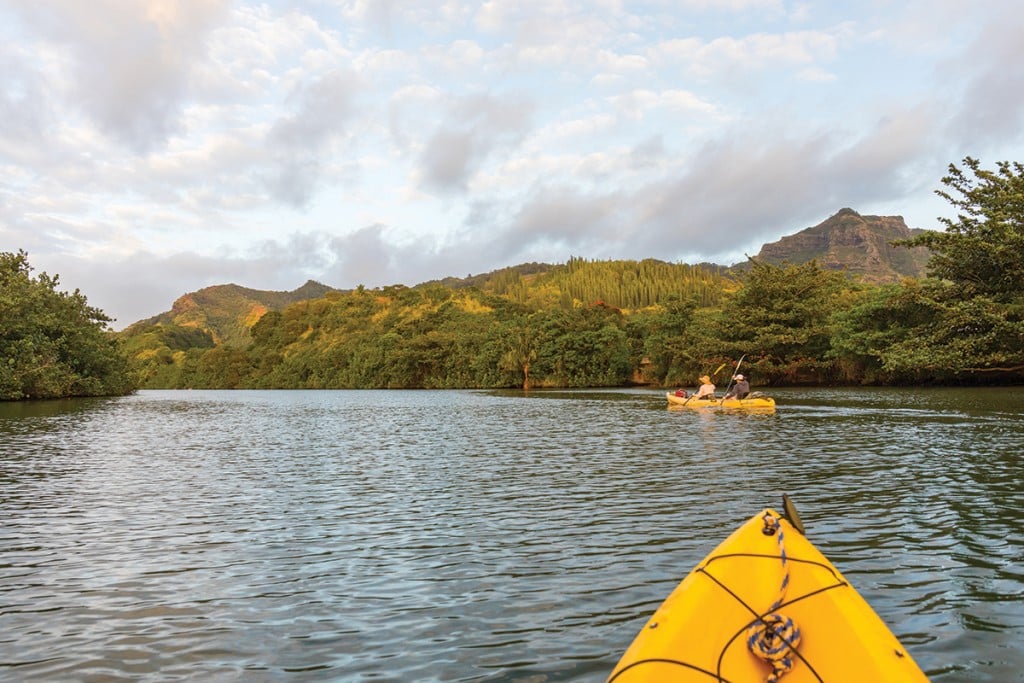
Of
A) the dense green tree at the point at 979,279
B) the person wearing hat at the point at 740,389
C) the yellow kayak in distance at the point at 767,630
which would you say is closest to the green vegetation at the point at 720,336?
the dense green tree at the point at 979,279

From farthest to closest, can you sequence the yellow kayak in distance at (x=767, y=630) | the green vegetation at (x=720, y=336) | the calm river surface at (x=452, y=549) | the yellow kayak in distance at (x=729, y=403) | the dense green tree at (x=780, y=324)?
the dense green tree at (x=780, y=324) → the green vegetation at (x=720, y=336) → the yellow kayak in distance at (x=729, y=403) → the calm river surface at (x=452, y=549) → the yellow kayak in distance at (x=767, y=630)

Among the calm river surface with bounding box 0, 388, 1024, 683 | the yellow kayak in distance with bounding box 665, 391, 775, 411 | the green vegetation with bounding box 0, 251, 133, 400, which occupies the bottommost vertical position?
the calm river surface with bounding box 0, 388, 1024, 683

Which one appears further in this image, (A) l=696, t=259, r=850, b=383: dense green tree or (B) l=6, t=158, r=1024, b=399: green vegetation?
(A) l=696, t=259, r=850, b=383: dense green tree

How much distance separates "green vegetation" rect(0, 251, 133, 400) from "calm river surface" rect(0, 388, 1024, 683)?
125 ft

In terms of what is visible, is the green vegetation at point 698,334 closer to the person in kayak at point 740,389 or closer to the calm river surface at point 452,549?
the person in kayak at point 740,389

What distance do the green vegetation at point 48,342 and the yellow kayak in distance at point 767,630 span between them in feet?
197

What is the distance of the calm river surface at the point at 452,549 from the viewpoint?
630cm

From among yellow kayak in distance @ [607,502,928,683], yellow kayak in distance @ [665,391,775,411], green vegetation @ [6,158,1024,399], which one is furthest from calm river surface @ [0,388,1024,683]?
green vegetation @ [6,158,1024,399]

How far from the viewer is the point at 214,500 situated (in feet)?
45.7

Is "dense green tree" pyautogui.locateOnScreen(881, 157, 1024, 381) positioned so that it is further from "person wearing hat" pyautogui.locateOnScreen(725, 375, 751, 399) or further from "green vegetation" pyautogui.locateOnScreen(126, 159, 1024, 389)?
"person wearing hat" pyautogui.locateOnScreen(725, 375, 751, 399)

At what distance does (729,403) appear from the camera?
35.8m

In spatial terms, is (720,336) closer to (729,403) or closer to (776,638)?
(729,403)

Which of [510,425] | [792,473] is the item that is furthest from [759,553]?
[510,425]

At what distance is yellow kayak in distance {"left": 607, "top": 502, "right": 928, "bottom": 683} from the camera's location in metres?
4.59
